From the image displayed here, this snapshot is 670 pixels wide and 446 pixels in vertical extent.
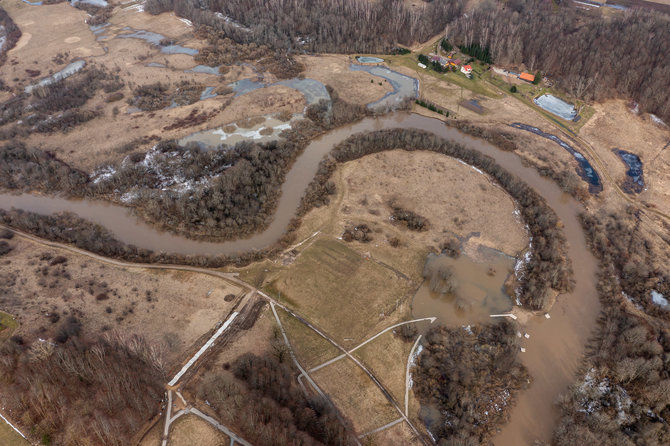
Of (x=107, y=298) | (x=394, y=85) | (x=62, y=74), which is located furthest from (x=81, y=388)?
(x=62, y=74)

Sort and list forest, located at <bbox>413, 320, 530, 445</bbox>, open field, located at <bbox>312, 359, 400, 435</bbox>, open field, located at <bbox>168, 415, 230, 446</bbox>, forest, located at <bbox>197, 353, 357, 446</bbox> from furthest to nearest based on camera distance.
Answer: open field, located at <bbox>312, 359, 400, 435</bbox> → forest, located at <bbox>413, 320, 530, 445</bbox> → open field, located at <bbox>168, 415, 230, 446</bbox> → forest, located at <bbox>197, 353, 357, 446</bbox>

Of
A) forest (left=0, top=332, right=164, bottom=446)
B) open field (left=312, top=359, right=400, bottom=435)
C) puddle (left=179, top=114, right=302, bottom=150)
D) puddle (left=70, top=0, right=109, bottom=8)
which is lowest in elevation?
open field (left=312, top=359, right=400, bottom=435)

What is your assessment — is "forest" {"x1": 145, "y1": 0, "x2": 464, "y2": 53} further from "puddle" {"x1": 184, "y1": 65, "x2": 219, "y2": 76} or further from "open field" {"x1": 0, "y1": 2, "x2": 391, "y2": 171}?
"puddle" {"x1": 184, "y1": 65, "x2": 219, "y2": 76}

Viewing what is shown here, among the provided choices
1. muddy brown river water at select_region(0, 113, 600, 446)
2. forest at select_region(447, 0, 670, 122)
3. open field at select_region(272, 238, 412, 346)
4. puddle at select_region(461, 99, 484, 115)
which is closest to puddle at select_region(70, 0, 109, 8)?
muddy brown river water at select_region(0, 113, 600, 446)

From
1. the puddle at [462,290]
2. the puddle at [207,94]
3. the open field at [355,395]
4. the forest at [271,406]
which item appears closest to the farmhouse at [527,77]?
the puddle at [462,290]

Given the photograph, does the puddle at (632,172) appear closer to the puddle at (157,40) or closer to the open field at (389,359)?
the open field at (389,359)

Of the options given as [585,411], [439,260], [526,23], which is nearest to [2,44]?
[439,260]

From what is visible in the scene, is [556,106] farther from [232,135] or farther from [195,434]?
[195,434]

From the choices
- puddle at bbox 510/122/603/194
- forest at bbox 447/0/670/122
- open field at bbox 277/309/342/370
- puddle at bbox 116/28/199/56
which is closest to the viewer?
open field at bbox 277/309/342/370
